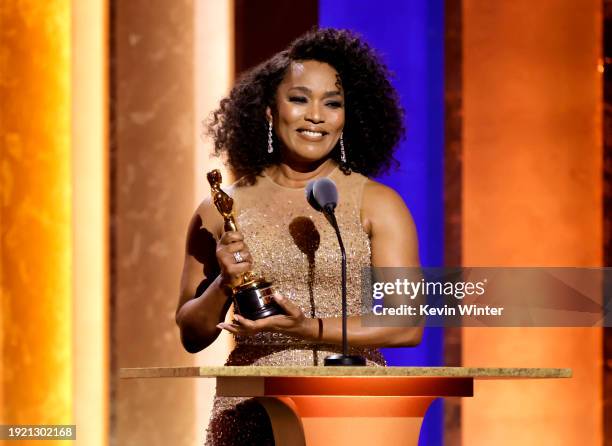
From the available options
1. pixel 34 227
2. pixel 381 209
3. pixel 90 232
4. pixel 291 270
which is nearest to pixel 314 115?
pixel 381 209

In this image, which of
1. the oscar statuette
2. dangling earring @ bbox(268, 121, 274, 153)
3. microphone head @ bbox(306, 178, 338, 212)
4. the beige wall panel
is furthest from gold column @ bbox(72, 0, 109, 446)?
microphone head @ bbox(306, 178, 338, 212)

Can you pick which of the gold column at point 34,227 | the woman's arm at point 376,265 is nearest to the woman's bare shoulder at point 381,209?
the woman's arm at point 376,265

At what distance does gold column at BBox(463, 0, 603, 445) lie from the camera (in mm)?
4082

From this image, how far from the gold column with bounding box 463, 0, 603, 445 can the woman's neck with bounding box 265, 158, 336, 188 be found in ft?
3.52

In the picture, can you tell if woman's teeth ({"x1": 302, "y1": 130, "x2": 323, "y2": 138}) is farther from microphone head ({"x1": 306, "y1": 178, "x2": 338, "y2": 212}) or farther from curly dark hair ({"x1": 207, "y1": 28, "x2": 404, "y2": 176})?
microphone head ({"x1": 306, "y1": 178, "x2": 338, "y2": 212})

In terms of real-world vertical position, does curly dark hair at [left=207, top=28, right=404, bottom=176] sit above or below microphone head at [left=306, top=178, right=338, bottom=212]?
above

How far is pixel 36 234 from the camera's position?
165 inches

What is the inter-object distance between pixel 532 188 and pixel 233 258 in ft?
5.72

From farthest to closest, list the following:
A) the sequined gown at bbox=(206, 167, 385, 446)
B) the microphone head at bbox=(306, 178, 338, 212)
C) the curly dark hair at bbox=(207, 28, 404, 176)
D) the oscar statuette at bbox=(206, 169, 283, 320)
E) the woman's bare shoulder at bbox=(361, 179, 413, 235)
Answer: the curly dark hair at bbox=(207, 28, 404, 176), the woman's bare shoulder at bbox=(361, 179, 413, 235), the sequined gown at bbox=(206, 167, 385, 446), the oscar statuette at bbox=(206, 169, 283, 320), the microphone head at bbox=(306, 178, 338, 212)

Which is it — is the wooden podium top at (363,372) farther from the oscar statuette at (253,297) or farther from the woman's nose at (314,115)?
the woman's nose at (314,115)

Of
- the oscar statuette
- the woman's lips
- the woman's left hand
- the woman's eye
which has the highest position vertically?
the woman's eye

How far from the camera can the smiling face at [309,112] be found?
119 inches

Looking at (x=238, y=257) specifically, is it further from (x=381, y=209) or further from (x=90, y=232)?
(x=90, y=232)

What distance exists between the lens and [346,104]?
321 centimetres
